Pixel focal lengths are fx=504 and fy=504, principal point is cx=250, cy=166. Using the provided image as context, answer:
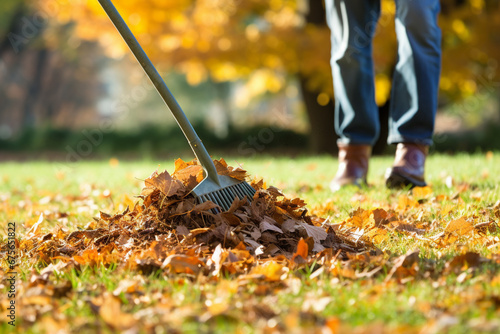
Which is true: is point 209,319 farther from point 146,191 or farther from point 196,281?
point 146,191

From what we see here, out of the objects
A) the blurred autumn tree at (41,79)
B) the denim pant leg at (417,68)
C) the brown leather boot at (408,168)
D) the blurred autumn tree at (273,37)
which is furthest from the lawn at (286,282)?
the blurred autumn tree at (41,79)

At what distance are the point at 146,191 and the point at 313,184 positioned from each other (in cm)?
185

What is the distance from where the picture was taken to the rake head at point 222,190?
1923mm

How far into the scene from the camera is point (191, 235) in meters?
1.79

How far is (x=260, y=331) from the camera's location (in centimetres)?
105

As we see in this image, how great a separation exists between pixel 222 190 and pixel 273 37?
7043 mm

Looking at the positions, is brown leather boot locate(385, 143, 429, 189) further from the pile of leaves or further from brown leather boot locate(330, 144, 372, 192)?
the pile of leaves

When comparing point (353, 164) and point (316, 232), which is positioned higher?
point (316, 232)

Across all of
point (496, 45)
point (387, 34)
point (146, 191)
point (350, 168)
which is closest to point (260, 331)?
point (146, 191)

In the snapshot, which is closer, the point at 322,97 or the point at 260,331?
the point at 260,331

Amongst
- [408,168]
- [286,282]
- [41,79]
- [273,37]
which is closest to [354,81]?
[408,168]

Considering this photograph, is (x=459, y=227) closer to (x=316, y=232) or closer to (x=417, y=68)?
(x=316, y=232)

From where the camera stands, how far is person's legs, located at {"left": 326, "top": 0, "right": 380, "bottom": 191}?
3.17 m

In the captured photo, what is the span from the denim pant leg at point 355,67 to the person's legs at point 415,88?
0.76 ft
